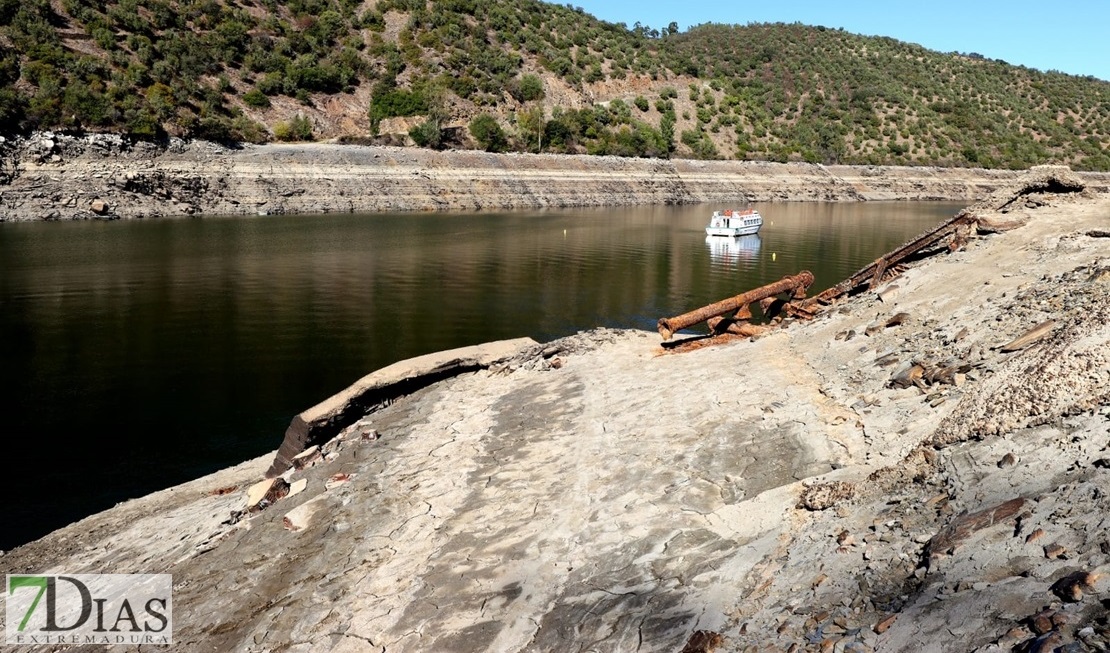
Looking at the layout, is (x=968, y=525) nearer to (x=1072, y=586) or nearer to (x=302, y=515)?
(x=1072, y=586)

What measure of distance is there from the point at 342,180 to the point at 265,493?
6750 cm

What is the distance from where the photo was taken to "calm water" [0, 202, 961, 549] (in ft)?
56.7

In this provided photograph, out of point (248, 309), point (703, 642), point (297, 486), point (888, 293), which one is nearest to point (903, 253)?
point (888, 293)

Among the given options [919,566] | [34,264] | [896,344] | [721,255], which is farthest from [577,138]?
[919,566]

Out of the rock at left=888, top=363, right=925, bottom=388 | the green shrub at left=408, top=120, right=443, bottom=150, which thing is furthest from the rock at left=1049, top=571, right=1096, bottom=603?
the green shrub at left=408, top=120, right=443, bottom=150

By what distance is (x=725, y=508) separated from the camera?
29.8ft

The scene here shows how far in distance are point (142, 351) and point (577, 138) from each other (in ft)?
289

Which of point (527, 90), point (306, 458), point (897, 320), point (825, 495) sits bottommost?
point (306, 458)

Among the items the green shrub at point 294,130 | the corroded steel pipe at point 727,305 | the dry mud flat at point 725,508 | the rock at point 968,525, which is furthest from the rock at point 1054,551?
the green shrub at point 294,130

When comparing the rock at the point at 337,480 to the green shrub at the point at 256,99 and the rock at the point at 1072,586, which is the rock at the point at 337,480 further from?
the green shrub at the point at 256,99

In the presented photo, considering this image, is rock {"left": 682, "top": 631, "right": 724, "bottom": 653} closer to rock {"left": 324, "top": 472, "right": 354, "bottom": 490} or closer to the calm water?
rock {"left": 324, "top": 472, "right": 354, "bottom": 490}

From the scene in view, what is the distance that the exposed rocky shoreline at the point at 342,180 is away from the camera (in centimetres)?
6064

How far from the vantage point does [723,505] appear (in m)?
9.21

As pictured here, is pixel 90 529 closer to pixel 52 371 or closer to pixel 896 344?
pixel 52 371
